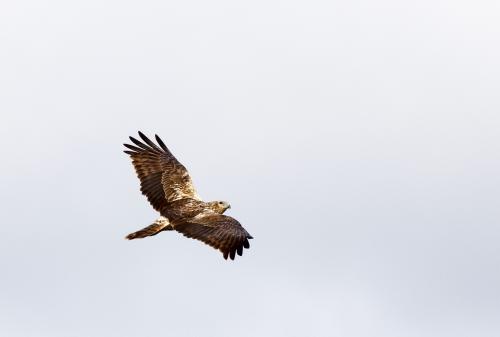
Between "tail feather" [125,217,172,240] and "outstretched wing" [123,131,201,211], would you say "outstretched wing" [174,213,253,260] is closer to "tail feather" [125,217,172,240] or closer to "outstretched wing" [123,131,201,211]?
"tail feather" [125,217,172,240]

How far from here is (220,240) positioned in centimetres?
4878

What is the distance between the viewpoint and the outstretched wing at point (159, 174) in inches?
2105

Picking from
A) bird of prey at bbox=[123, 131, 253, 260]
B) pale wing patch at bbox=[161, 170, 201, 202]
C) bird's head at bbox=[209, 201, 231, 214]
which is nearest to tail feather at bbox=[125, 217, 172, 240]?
bird of prey at bbox=[123, 131, 253, 260]

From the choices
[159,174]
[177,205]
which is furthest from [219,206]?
[159,174]

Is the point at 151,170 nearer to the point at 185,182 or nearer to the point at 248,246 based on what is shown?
the point at 185,182

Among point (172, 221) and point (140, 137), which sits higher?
point (140, 137)

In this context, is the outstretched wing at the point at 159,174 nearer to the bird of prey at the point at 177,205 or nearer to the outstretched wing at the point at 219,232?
the bird of prey at the point at 177,205

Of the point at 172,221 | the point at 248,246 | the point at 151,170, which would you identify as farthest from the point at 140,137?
the point at 248,246

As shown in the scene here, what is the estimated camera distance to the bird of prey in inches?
1925

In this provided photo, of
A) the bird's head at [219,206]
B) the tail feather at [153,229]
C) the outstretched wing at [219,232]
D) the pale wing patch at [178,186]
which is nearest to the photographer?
the outstretched wing at [219,232]

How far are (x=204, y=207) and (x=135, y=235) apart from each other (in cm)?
259

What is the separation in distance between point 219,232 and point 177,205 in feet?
12.5

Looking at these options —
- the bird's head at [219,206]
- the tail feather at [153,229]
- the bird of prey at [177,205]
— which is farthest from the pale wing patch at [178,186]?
the tail feather at [153,229]

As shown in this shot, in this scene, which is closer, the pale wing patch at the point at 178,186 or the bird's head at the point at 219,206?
the bird's head at the point at 219,206
